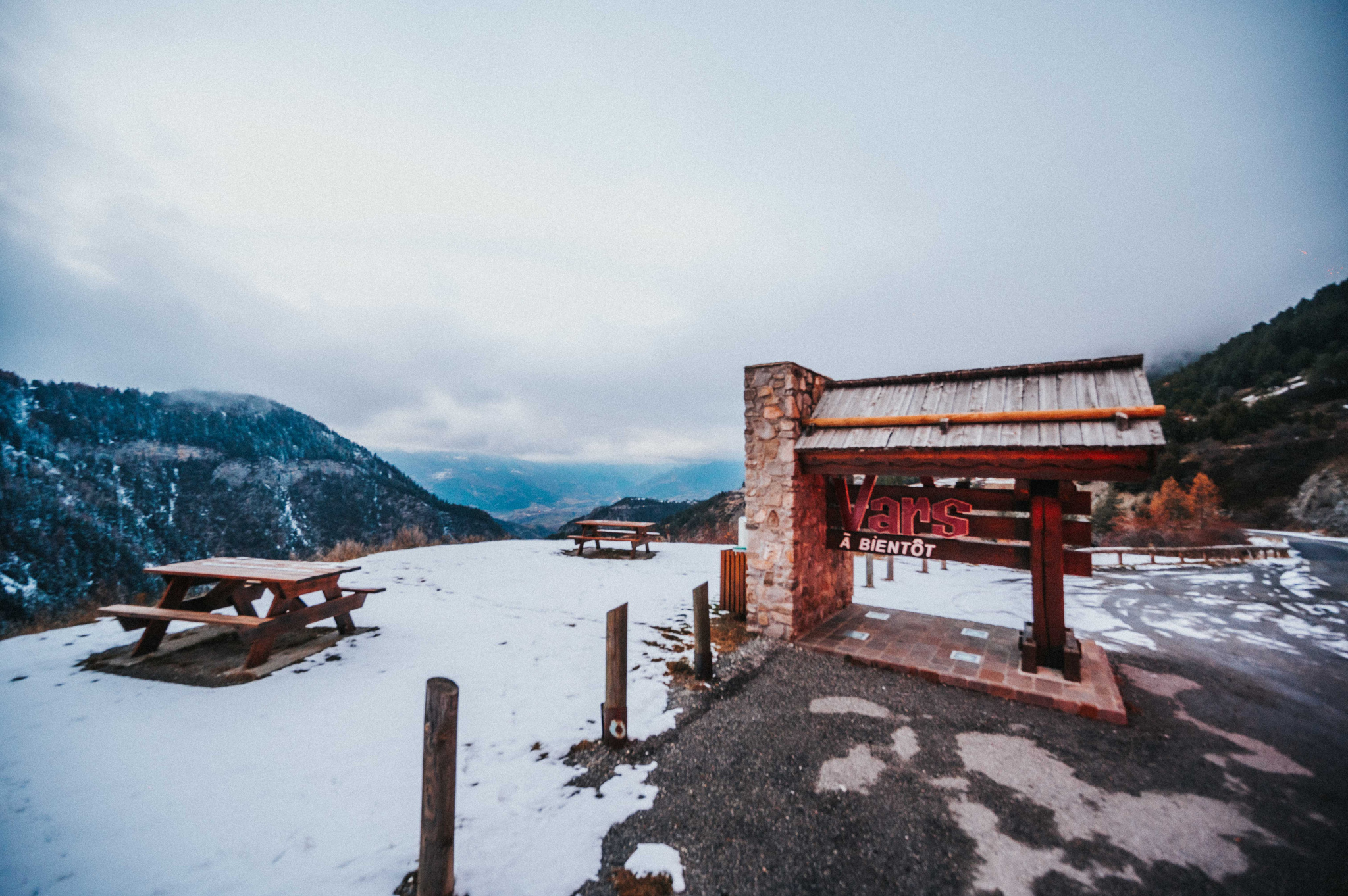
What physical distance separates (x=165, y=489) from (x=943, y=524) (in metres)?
98.8

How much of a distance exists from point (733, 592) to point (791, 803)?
4275mm

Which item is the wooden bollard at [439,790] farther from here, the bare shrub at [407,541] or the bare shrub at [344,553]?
the bare shrub at [407,541]

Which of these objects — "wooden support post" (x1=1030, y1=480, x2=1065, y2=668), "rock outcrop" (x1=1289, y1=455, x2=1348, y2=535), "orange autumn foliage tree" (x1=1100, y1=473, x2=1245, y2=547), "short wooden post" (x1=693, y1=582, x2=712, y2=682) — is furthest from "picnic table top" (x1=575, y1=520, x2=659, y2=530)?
"rock outcrop" (x1=1289, y1=455, x2=1348, y2=535)

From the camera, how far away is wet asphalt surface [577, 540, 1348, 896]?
2.70 meters

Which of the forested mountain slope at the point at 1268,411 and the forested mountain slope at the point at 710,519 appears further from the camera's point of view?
the forested mountain slope at the point at 1268,411

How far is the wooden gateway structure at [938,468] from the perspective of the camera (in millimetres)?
4844

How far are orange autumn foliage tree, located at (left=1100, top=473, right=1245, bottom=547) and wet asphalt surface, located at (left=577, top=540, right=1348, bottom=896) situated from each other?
23.5 metres

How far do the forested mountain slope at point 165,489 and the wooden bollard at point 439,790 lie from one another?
142ft

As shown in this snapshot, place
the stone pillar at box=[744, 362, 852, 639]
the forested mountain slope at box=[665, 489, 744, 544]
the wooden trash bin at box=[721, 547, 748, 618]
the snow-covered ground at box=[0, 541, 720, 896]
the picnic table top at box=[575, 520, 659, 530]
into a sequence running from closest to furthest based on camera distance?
1. the snow-covered ground at box=[0, 541, 720, 896]
2. the stone pillar at box=[744, 362, 852, 639]
3. the wooden trash bin at box=[721, 547, 748, 618]
4. the picnic table top at box=[575, 520, 659, 530]
5. the forested mountain slope at box=[665, 489, 744, 544]

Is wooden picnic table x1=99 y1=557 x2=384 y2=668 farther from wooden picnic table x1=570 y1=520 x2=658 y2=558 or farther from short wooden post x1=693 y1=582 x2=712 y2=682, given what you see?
wooden picnic table x1=570 y1=520 x2=658 y2=558

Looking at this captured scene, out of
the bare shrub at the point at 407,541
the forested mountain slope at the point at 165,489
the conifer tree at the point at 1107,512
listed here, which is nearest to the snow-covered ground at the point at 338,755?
the bare shrub at the point at 407,541

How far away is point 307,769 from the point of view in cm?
352

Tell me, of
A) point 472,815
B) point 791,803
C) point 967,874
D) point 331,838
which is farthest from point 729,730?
point 331,838

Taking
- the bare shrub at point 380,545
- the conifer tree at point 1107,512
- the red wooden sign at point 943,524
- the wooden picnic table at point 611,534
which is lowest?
the conifer tree at point 1107,512
